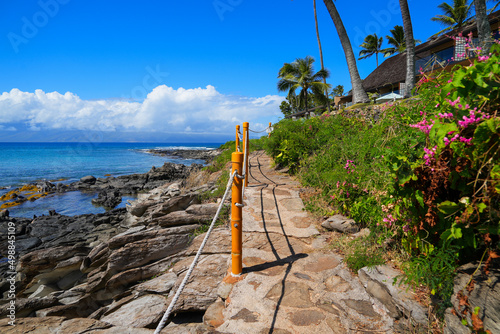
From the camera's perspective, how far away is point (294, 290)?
3080mm

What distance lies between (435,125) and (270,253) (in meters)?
2.75

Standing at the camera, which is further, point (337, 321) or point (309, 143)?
point (309, 143)

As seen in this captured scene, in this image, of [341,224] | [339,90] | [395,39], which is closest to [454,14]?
[395,39]

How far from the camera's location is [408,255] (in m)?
3.00

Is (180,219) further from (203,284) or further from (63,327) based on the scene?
(63,327)

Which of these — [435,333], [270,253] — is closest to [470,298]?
[435,333]

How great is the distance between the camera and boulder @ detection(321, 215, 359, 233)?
4.17 metres

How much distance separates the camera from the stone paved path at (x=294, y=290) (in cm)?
258

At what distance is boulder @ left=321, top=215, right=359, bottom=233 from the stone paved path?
0.24 meters

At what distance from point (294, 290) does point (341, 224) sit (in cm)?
161

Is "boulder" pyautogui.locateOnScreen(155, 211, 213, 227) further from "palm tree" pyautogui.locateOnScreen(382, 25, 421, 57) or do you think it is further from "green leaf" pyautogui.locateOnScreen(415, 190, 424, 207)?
"palm tree" pyautogui.locateOnScreen(382, 25, 421, 57)

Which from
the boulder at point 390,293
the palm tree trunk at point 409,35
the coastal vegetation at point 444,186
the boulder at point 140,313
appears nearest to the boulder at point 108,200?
the boulder at point 140,313

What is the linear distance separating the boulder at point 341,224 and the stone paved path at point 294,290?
0.78ft

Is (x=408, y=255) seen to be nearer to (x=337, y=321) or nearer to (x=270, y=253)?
(x=337, y=321)
